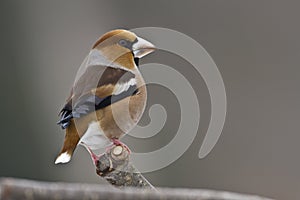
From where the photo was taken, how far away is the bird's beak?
996 millimetres

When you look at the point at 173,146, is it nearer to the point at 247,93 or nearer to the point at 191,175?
the point at 191,175

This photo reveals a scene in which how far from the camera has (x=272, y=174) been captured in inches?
86.0

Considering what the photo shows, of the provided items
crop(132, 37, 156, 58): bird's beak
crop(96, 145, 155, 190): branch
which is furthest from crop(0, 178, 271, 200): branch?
crop(132, 37, 156, 58): bird's beak

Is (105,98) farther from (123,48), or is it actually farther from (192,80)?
(192,80)

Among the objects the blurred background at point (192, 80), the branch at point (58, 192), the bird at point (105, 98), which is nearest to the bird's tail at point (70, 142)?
the bird at point (105, 98)

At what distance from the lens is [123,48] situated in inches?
40.3

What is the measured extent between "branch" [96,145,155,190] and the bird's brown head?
159mm

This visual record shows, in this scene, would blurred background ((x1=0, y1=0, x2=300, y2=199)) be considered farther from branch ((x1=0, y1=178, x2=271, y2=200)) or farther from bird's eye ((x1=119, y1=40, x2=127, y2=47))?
branch ((x1=0, y1=178, x2=271, y2=200))

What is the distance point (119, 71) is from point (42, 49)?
3.78ft

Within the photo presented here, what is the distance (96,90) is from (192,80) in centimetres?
128

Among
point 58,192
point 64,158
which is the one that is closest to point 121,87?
point 64,158

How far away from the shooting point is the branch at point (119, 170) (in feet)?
2.94

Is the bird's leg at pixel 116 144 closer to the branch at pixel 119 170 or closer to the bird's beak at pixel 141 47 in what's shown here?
the branch at pixel 119 170

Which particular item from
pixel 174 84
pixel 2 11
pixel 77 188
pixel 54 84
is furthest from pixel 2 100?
pixel 77 188
